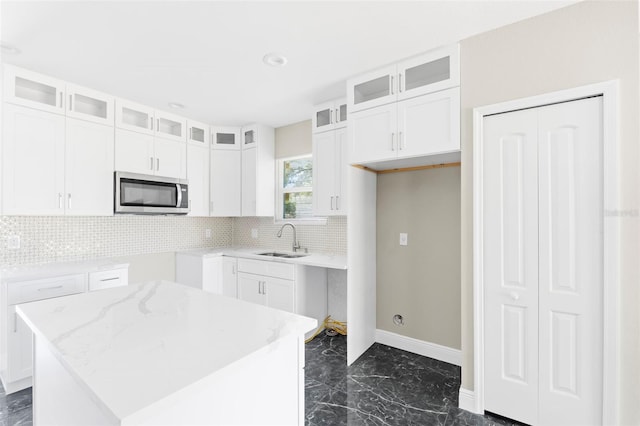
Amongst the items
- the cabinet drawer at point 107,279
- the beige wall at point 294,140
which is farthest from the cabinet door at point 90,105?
the beige wall at point 294,140

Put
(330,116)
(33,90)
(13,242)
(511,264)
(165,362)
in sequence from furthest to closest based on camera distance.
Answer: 1. (330,116)
2. (13,242)
3. (33,90)
4. (511,264)
5. (165,362)

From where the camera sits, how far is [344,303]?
11.6 feet

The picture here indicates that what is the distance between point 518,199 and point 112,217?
383cm

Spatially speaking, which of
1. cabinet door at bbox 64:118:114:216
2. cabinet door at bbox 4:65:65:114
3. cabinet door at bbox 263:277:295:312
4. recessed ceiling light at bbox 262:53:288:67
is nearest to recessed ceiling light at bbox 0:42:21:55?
cabinet door at bbox 4:65:65:114

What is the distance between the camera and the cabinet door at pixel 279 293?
124 inches

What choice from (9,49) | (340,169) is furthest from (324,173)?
(9,49)

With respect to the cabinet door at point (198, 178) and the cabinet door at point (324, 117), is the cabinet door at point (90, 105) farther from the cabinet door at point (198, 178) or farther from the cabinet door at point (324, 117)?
the cabinet door at point (324, 117)

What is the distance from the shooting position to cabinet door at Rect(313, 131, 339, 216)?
3117 mm

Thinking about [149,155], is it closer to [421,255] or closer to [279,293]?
[279,293]

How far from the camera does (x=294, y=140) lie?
3.95m

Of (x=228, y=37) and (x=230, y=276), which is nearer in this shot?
(x=228, y=37)

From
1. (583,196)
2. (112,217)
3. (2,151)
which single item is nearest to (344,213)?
(583,196)

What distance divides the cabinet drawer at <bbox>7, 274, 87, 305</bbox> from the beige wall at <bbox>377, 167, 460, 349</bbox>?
2782 millimetres

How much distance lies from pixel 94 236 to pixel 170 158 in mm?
1134
